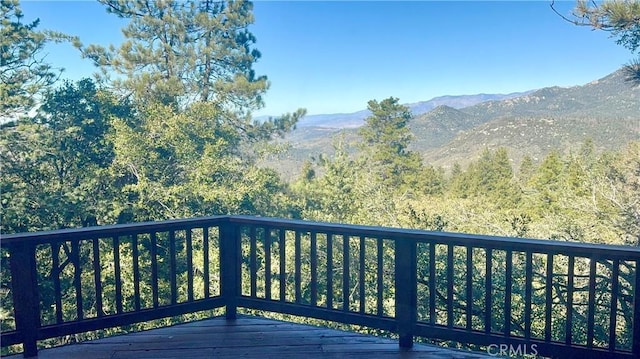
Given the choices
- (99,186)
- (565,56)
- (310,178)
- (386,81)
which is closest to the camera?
(99,186)

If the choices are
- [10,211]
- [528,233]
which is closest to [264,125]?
Answer: [10,211]

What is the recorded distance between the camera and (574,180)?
11.6 m

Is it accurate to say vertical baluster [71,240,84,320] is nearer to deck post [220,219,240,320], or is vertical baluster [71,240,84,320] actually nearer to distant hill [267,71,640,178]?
deck post [220,219,240,320]

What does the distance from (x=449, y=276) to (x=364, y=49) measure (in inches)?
595

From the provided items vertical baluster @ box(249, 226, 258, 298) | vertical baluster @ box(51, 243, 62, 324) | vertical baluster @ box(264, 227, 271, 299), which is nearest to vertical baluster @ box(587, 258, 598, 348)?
vertical baluster @ box(264, 227, 271, 299)

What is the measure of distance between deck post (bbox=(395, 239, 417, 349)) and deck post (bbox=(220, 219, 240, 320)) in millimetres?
1137

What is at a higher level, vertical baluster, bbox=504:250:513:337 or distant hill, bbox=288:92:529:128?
distant hill, bbox=288:92:529:128

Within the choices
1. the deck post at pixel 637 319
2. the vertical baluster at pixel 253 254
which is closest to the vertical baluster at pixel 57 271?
the vertical baluster at pixel 253 254

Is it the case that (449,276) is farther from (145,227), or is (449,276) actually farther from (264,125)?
(264,125)

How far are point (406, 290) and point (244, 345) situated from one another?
3.34 feet

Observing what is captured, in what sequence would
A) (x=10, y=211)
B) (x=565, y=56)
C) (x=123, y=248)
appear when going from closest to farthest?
(x=10, y=211) → (x=123, y=248) → (x=565, y=56)

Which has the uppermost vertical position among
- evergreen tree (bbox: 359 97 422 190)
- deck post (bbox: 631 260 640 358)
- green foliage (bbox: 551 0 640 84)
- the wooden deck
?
green foliage (bbox: 551 0 640 84)

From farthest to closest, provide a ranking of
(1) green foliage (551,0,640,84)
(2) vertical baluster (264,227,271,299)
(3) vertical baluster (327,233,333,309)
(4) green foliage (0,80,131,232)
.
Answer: (4) green foliage (0,80,131,232)
(1) green foliage (551,0,640,84)
(2) vertical baluster (264,227,271,299)
(3) vertical baluster (327,233,333,309)

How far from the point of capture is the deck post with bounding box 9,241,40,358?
8.22 ft
